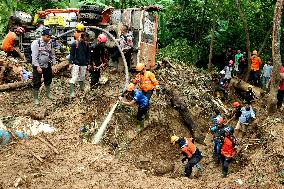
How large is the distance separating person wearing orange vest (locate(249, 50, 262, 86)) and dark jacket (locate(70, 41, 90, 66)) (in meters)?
9.29

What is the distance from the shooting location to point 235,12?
1866cm

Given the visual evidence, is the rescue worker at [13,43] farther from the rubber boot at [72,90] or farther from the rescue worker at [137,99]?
the rescue worker at [137,99]

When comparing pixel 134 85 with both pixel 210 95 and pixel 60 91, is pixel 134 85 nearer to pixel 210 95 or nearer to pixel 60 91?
pixel 60 91

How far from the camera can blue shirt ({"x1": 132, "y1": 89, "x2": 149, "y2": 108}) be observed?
973 cm

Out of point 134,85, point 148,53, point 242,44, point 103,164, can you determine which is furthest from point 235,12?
point 103,164

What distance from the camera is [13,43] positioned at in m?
12.6

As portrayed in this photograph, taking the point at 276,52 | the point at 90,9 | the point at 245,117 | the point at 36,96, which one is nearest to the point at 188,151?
the point at 245,117

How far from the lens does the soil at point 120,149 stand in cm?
722

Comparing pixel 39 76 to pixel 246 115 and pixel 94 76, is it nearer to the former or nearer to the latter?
pixel 94 76

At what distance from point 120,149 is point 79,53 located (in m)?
2.69

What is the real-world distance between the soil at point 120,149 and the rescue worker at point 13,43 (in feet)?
7.60

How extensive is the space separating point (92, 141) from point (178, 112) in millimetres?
4194

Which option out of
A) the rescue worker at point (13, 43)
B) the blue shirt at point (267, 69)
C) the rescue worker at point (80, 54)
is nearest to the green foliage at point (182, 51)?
the blue shirt at point (267, 69)

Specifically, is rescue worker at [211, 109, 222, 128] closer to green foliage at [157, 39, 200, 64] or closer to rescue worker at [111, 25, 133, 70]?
rescue worker at [111, 25, 133, 70]
